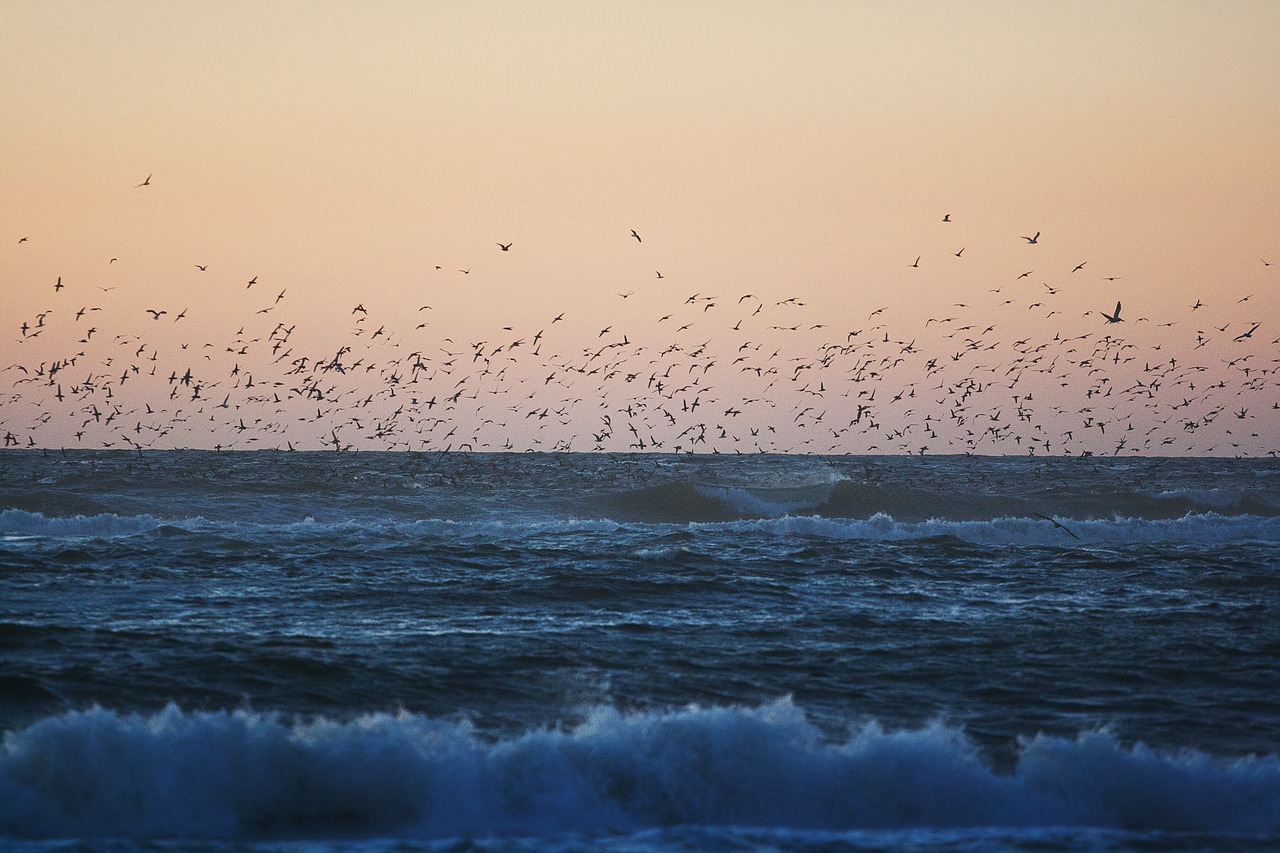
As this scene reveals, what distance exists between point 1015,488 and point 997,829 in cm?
3941

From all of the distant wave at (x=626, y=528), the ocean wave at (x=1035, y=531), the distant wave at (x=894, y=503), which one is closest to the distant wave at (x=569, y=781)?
the distant wave at (x=626, y=528)

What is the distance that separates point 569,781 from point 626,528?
685 inches

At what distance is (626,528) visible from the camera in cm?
2525

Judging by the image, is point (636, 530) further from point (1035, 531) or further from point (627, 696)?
point (627, 696)

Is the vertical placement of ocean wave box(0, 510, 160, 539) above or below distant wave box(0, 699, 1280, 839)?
above

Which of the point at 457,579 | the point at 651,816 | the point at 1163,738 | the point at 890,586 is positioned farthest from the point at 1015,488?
the point at 651,816

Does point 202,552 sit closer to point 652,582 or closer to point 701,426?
point 652,582

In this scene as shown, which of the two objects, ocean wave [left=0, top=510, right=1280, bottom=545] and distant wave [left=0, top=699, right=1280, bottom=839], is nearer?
distant wave [left=0, top=699, right=1280, bottom=839]

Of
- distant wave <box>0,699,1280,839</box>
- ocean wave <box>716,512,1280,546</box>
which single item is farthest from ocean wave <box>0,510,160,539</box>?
distant wave <box>0,699,1280,839</box>

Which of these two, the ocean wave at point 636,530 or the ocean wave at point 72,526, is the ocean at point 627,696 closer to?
the ocean wave at point 636,530

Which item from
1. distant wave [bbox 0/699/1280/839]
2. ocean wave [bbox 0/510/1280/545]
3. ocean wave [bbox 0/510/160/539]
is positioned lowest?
distant wave [bbox 0/699/1280/839]

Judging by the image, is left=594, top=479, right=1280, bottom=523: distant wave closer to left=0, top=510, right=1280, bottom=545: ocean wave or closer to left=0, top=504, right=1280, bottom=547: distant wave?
left=0, top=504, right=1280, bottom=547: distant wave

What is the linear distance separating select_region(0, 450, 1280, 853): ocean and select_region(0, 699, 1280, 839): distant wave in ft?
0.08

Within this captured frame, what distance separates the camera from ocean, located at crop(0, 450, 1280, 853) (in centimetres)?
743
